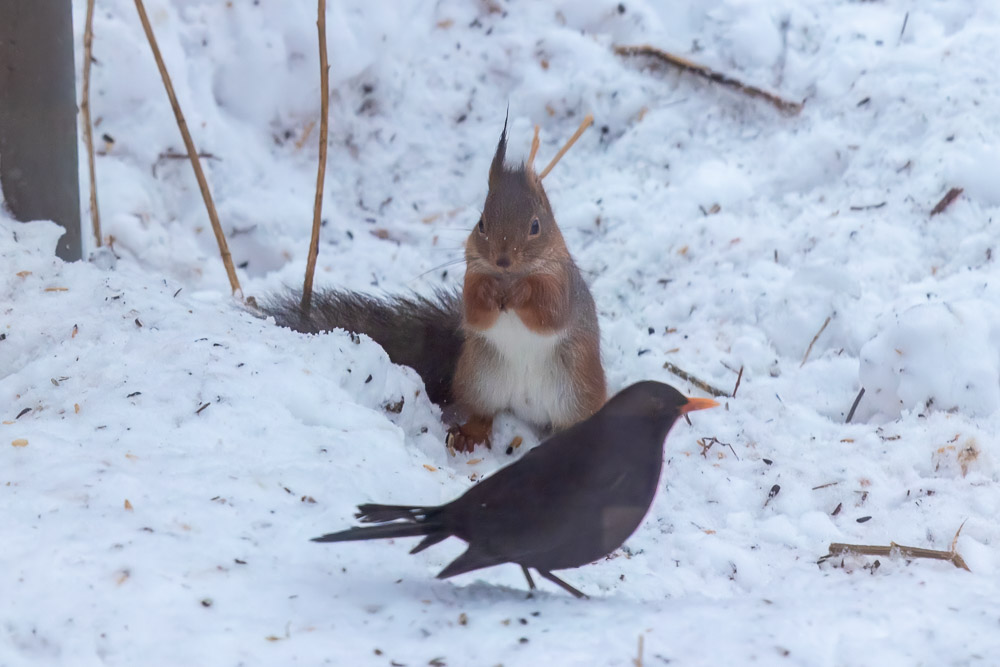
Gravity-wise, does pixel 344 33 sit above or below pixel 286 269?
above

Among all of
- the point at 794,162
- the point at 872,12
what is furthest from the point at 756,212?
the point at 872,12

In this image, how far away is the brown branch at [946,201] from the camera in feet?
10.3

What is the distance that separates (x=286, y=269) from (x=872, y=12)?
260 cm

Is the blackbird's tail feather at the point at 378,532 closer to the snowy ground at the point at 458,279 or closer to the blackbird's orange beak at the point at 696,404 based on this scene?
the snowy ground at the point at 458,279

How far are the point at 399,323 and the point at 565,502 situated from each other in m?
1.47

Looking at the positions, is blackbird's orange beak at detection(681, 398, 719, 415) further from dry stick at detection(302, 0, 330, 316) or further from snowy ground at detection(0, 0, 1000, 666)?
dry stick at detection(302, 0, 330, 316)

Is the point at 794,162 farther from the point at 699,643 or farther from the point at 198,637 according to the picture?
the point at 198,637

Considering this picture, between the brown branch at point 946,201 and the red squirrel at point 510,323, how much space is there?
1.25 m

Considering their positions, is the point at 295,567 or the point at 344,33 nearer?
the point at 295,567

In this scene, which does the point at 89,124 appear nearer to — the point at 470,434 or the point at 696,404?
the point at 470,434

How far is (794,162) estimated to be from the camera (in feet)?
11.6

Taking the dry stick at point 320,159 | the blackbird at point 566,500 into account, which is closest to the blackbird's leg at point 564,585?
the blackbird at point 566,500

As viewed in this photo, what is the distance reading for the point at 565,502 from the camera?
145cm

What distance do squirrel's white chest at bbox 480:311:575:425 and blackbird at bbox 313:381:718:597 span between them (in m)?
1.00
